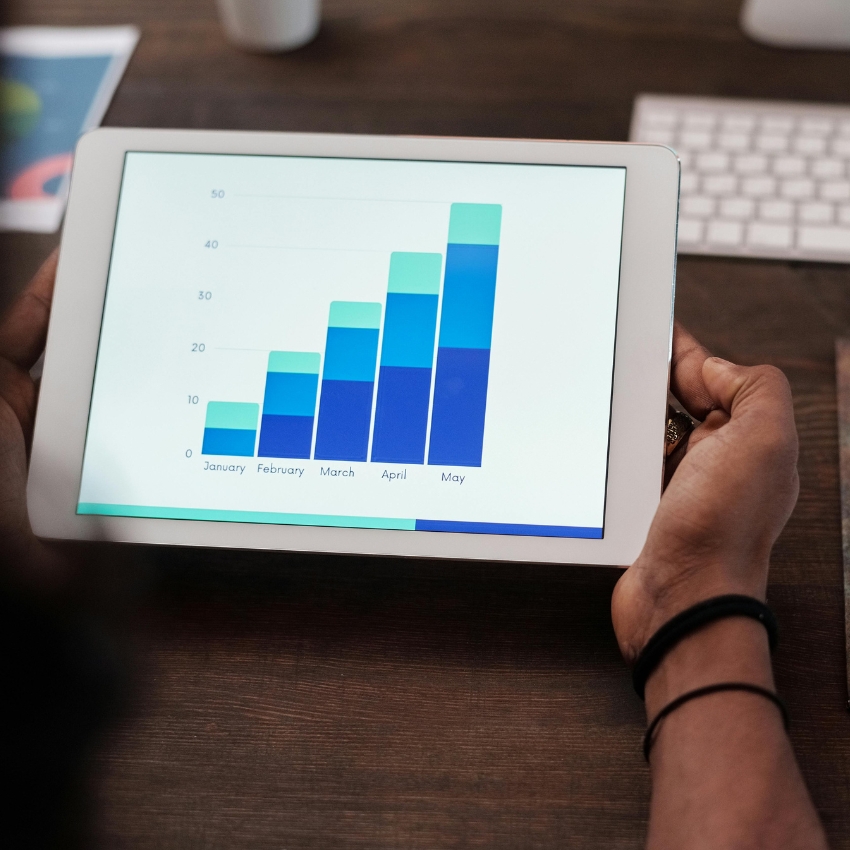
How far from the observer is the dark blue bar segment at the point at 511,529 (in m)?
0.56

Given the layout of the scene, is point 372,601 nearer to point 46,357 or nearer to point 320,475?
point 320,475

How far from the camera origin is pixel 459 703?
57cm

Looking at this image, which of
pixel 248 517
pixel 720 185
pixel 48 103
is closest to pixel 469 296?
pixel 248 517

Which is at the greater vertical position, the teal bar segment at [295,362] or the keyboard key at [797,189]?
the keyboard key at [797,189]

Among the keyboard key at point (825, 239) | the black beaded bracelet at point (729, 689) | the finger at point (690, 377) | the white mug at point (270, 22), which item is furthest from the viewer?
the white mug at point (270, 22)

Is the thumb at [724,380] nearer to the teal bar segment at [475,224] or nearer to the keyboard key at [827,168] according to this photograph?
the teal bar segment at [475,224]

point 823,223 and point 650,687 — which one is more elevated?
point 823,223

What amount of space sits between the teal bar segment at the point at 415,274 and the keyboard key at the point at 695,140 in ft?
1.15

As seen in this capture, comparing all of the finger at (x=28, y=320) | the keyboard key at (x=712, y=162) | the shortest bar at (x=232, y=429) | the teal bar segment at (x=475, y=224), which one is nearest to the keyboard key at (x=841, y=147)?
the keyboard key at (x=712, y=162)

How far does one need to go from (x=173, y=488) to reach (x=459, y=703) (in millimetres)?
270

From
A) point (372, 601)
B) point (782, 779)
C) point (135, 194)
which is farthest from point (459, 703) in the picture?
point (135, 194)

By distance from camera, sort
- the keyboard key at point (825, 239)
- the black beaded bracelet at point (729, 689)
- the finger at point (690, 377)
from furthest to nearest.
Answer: the keyboard key at point (825, 239) → the finger at point (690, 377) → the black beaded bracelet at point (729, 689)

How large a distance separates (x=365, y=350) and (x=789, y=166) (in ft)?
1.60

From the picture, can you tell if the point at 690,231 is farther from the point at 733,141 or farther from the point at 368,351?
the point at 368,351
